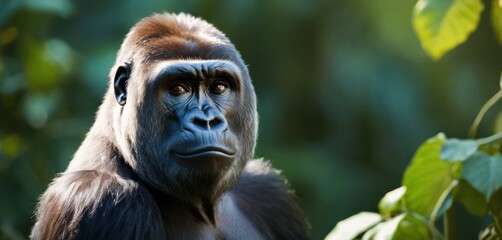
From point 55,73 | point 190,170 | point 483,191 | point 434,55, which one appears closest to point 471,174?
point 483,191

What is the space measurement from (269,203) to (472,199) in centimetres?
131

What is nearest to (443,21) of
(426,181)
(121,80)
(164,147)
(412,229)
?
(426,181)

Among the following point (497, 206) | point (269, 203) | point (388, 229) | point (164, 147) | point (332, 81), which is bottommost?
point (497, 206)

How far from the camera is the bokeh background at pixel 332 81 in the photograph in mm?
9312

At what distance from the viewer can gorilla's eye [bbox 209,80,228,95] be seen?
4336 millimetres

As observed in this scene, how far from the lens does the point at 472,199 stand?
4.03 meters

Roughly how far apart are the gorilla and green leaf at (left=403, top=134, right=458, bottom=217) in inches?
29.3

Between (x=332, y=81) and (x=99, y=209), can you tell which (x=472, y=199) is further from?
(x=332, y=81)

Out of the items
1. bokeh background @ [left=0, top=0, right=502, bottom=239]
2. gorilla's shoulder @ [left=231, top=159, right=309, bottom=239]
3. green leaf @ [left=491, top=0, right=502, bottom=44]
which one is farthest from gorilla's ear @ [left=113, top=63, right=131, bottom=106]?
bokeh background @ [left=0, top=0, right=502, bottom=239]

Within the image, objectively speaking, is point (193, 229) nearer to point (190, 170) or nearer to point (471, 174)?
point (190, 170)

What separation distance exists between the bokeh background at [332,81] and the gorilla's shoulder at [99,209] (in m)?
4.45

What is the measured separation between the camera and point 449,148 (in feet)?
12.7

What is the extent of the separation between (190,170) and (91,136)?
28.2 inches

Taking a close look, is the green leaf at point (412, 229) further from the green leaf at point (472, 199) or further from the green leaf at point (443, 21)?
the green leaf at point (443, 21)
